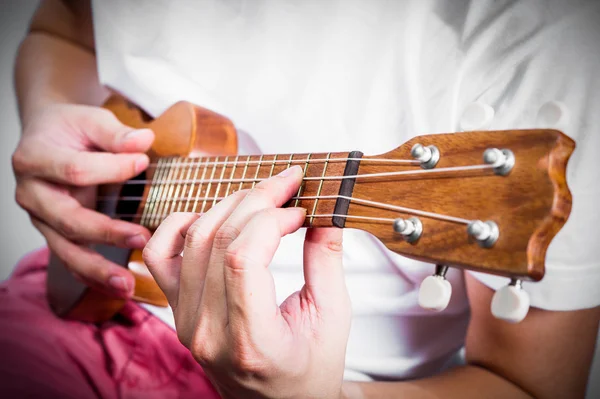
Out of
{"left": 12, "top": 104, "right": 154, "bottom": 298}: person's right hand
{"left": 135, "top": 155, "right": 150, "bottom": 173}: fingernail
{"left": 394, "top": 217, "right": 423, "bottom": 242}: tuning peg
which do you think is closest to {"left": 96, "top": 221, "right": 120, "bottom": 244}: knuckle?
{"left": 12, "top": 104, "right": 154, "bottom": 298}: person's right hand

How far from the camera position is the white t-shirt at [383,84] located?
2.02 feet

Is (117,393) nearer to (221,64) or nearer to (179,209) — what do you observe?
(179,209)

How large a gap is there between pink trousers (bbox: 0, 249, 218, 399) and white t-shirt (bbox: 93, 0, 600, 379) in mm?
211

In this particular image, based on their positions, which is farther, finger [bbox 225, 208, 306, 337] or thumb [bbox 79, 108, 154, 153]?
thumb [bbox 79, 108, 154, 153]

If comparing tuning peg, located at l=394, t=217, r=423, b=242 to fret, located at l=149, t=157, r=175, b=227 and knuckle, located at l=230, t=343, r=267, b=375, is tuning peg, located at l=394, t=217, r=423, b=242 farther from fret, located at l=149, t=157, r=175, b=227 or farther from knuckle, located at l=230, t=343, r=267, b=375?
fret, located at l=149, t=157, r=175, b=227

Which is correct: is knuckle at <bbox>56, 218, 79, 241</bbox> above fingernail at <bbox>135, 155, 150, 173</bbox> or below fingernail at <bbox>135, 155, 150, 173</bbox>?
below

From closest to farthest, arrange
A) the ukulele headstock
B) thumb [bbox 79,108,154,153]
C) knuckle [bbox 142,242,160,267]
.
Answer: the ukulele headstock, knuckle [bbox 142,242,160,267], thumb [bbox 79,108,154,153]

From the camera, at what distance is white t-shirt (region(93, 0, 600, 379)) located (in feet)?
2.02

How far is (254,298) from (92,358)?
0.53m

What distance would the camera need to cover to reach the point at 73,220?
904 mm

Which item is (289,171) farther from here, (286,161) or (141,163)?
(141,163)

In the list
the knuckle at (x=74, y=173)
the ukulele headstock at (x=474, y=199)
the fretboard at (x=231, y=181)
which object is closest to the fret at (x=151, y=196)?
the fretboard at (x=231, y=181)

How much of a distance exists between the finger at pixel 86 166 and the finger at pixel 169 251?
311 millimetres

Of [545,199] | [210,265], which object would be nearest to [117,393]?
[210,265]
